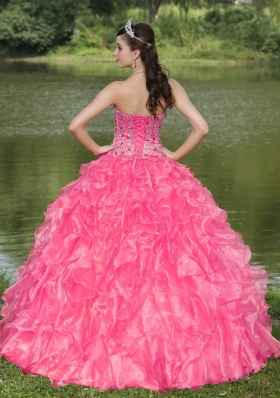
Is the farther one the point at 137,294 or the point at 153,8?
the point at 153,8

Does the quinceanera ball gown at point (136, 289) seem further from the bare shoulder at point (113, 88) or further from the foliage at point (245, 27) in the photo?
the foliage at point (245, 27)

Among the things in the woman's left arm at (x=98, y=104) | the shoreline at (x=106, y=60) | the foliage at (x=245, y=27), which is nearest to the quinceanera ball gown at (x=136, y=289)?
the woman's left arm at (x=98, y=104)

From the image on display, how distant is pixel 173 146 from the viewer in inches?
565


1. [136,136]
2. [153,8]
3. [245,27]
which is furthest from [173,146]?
[153,8]

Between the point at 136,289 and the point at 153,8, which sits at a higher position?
the point at 136,289

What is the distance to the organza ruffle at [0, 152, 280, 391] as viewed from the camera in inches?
145

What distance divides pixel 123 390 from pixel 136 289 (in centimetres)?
49

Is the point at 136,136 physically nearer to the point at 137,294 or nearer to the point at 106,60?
the point at 137,294

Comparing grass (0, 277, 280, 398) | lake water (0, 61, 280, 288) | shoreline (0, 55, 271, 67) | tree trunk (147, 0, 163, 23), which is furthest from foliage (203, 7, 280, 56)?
grass (0, 277, 280, 398)

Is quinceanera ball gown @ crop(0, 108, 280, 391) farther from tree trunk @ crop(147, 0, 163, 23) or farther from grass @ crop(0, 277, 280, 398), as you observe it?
tree trunk @ crop(147, 0, 163, 23)

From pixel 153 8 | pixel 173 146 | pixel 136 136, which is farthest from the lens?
pixel 153 8

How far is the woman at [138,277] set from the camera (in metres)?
3.68

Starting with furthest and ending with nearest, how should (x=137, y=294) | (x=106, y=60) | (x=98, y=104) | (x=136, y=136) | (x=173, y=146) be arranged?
(x=106, y=60)
(x=173, y=146)
(x=136, y=136)
(x=98, y=104)
(x=137, y=294)

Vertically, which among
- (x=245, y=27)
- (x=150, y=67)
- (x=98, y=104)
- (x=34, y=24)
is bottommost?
(x=34, y=24)
